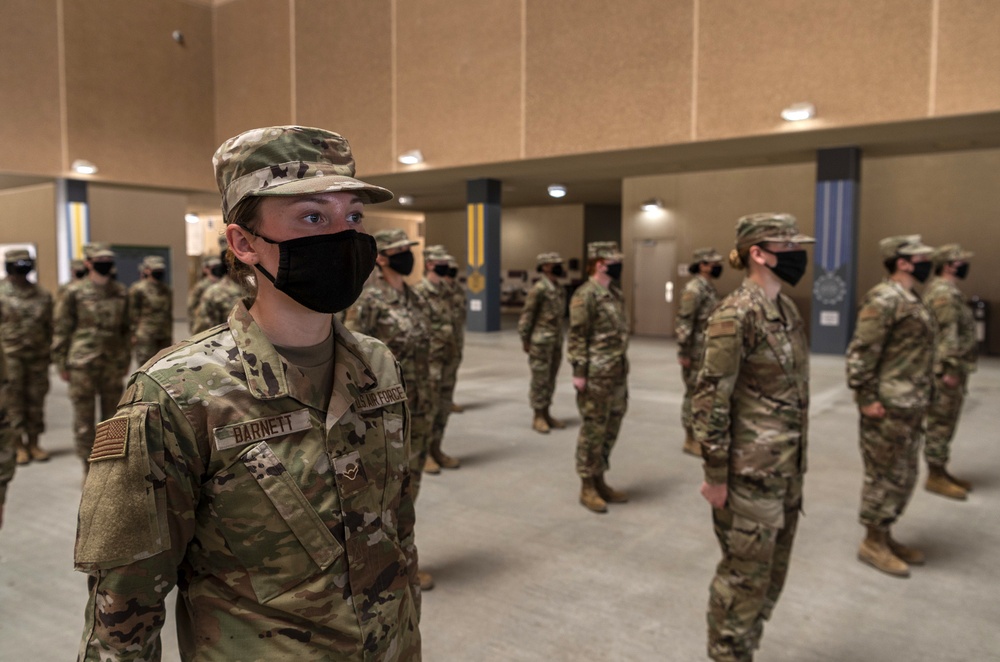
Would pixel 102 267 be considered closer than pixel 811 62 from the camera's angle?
Yes

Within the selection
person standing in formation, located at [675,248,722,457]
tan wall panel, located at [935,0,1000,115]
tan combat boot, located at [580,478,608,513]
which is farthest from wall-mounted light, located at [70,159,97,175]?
Result: tan wall panel, located at [935,0,1000,115]

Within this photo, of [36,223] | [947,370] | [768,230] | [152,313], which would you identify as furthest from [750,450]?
[36,223]

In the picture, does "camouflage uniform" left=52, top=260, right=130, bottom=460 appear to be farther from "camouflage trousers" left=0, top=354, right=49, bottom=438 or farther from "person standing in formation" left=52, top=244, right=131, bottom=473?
"camouflage trousers" left=0, top=354, right=49, bottom=438

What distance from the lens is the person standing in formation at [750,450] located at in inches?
107

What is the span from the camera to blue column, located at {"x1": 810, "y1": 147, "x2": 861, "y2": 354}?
11409 mm

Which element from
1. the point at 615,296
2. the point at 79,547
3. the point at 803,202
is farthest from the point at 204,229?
the point at 79,547

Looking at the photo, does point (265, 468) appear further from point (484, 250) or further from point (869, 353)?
point (484, 250)

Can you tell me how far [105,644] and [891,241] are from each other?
173 inches

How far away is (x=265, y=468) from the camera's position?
127 centimetres

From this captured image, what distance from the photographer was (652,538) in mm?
4320

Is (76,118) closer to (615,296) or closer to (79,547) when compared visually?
(615,296)

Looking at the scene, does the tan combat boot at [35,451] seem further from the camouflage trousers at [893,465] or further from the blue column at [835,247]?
the blue column at [835,247]

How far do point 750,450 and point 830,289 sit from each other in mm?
10085

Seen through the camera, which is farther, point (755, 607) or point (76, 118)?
point (76, 118)
